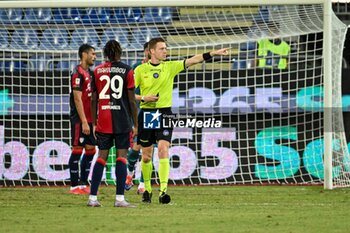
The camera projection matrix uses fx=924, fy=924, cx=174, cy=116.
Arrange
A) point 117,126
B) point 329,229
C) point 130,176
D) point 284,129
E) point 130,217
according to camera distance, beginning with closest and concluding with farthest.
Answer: point 329,229 → point 130,217 → point 117,126 → point 130,176 → point 284,129

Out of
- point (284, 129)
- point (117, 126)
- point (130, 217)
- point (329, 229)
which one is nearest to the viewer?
point (329, 229)

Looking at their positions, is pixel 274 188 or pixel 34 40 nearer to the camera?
pixel 274 188

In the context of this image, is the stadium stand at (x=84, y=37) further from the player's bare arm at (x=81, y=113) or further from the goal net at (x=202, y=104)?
the player's bare arm at (x=81, y=113)

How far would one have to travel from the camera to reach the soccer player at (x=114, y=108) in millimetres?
9992

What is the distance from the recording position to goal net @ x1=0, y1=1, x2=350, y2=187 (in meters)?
15.0

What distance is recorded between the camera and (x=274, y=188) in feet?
45.0

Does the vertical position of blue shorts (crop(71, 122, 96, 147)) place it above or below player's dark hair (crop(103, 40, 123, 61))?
below

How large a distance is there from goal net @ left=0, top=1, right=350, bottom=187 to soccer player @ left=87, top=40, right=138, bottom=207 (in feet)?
15.8

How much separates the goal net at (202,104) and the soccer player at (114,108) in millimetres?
4813

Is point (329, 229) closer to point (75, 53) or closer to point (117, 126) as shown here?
point (117, 126)

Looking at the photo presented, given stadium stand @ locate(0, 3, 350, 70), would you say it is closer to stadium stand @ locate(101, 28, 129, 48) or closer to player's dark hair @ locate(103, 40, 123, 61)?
stadium stand @ locate(101, 28, 129, 48)

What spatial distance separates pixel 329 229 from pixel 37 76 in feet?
27.9

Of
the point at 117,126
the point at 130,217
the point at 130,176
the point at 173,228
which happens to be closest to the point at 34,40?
the point at 130,176

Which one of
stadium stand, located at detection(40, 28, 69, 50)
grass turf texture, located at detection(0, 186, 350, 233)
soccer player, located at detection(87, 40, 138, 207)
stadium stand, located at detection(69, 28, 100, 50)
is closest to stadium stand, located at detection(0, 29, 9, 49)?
stadium stand, located at detection(40, 28, 69, 50)
